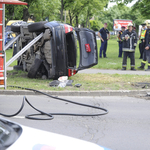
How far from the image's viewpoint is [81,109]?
6906 millimetres

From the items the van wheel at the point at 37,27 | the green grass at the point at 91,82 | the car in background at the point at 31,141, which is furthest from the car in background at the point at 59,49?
the car in background at the point at 31,141

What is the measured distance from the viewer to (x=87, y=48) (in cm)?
Result: 995

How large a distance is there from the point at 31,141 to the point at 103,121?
3.54 metres

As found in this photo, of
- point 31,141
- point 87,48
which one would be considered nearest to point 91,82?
point 87,48

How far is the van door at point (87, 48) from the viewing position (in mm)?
9805

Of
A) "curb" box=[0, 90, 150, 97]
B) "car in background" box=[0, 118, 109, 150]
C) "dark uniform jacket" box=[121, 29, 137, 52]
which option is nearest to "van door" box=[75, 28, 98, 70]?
"curb" box=[0, 90, 150, 97]

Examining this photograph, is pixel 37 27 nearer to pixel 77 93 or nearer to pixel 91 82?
pixel 91 82

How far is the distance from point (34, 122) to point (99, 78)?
5.24m

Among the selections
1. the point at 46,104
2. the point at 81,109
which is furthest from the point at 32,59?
the point at 81,109

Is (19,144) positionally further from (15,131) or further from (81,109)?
(81,109)

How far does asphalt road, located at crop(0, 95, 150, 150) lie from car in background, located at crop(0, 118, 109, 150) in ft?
6.39

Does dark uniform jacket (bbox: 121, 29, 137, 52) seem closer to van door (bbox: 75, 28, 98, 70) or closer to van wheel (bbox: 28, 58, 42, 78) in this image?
van door (bbox: 75, 28, 98, 70)

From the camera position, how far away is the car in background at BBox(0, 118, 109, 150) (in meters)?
2.46

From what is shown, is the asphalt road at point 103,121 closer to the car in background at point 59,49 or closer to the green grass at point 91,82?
the green grass at point 91,82
